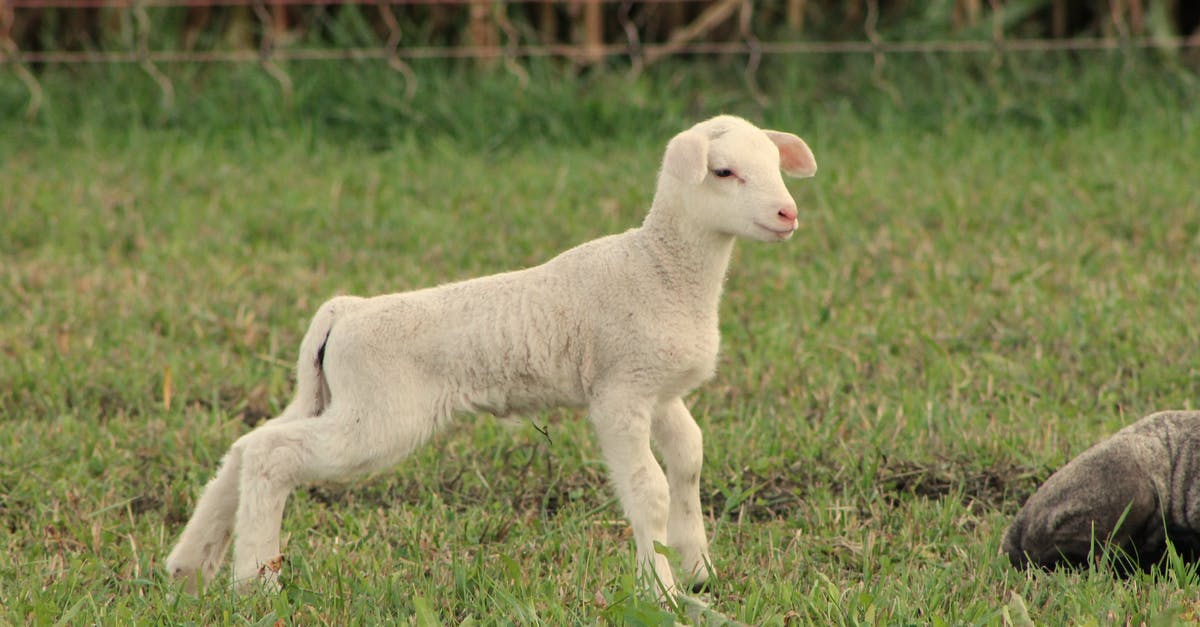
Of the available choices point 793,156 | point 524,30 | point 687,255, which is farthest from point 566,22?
point 687,255

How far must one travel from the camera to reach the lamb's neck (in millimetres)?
3834

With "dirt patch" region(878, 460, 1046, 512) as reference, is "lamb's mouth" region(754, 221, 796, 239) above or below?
above

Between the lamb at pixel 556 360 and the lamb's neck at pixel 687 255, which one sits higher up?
the lamb's neck at pixel 687 255

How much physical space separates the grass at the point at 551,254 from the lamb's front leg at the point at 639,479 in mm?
133

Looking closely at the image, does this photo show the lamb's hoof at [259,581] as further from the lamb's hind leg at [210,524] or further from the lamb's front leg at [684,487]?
the lamb's front leg at [684,487]

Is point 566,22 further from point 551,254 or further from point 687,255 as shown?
point 687,255

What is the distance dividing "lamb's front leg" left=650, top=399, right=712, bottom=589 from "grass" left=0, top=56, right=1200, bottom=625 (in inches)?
4.4

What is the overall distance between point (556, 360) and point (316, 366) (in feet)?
1.98

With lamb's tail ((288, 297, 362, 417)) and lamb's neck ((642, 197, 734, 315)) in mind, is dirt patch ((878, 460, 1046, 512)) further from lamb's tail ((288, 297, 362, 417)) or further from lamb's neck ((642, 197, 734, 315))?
lamb's tail ((288, 297, 362, 417))

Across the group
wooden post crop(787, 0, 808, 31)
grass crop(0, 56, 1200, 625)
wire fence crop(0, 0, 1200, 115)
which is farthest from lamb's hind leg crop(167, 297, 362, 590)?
wooden post crop(787, 0, 808, 31)

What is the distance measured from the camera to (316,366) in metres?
3.89

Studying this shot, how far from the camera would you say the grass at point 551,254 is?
12.9 feet

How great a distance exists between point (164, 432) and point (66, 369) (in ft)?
2.18

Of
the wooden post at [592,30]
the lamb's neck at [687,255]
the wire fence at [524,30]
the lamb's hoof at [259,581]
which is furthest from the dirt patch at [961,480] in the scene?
the wooden post at [592,30]
